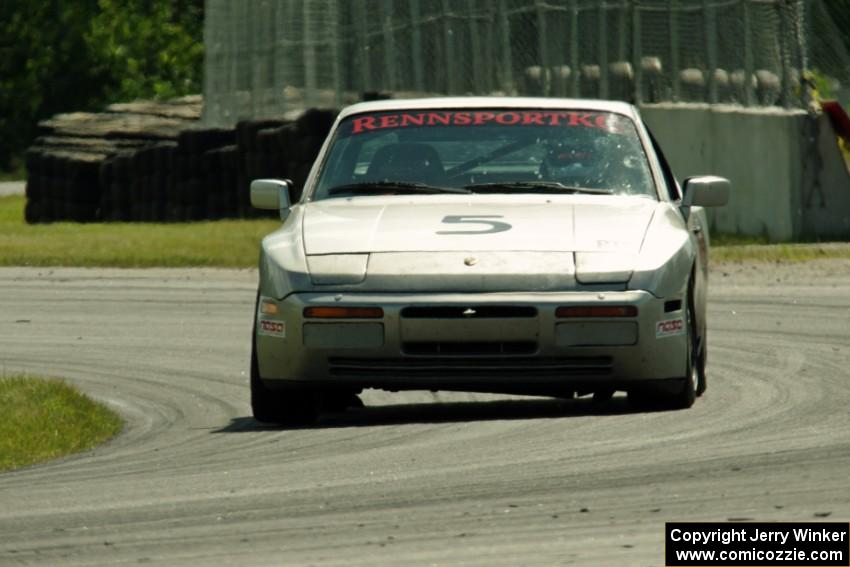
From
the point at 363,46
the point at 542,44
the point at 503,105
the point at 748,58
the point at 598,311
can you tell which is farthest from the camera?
the point at 363,46

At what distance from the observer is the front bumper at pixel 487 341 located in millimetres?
8383

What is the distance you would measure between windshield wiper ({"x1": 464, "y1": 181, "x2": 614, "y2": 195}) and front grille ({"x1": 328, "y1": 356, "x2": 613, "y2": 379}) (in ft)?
4.14

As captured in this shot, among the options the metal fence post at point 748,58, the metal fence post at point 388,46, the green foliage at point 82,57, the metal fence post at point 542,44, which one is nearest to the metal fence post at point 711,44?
the metal fence post at point 748,58

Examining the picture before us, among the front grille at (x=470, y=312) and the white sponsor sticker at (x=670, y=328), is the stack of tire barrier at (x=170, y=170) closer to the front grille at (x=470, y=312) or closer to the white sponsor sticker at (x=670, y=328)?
the white sponsor sticker at (x=670, y=328)

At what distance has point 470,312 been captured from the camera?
27.6ft

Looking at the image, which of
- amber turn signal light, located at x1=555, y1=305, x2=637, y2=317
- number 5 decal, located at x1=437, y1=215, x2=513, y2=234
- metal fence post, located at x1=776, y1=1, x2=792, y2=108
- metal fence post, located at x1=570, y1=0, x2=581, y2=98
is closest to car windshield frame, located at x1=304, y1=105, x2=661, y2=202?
number 5 decal, located at x1=437, y1=215, x2=513, y2=234

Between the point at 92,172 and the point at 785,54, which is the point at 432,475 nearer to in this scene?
the point at 785,54

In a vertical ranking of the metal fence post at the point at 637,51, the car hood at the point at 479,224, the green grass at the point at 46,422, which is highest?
the car hood at the point at 479,224

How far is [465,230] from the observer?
8781mm

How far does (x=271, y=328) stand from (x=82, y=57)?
192ft

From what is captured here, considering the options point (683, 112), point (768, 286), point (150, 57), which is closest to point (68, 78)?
point (150, 57)

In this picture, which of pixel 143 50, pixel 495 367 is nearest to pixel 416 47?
pixel 495 367

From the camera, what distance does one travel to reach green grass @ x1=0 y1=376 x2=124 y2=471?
9234 millimetres

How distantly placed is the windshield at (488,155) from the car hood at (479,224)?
0.19m
